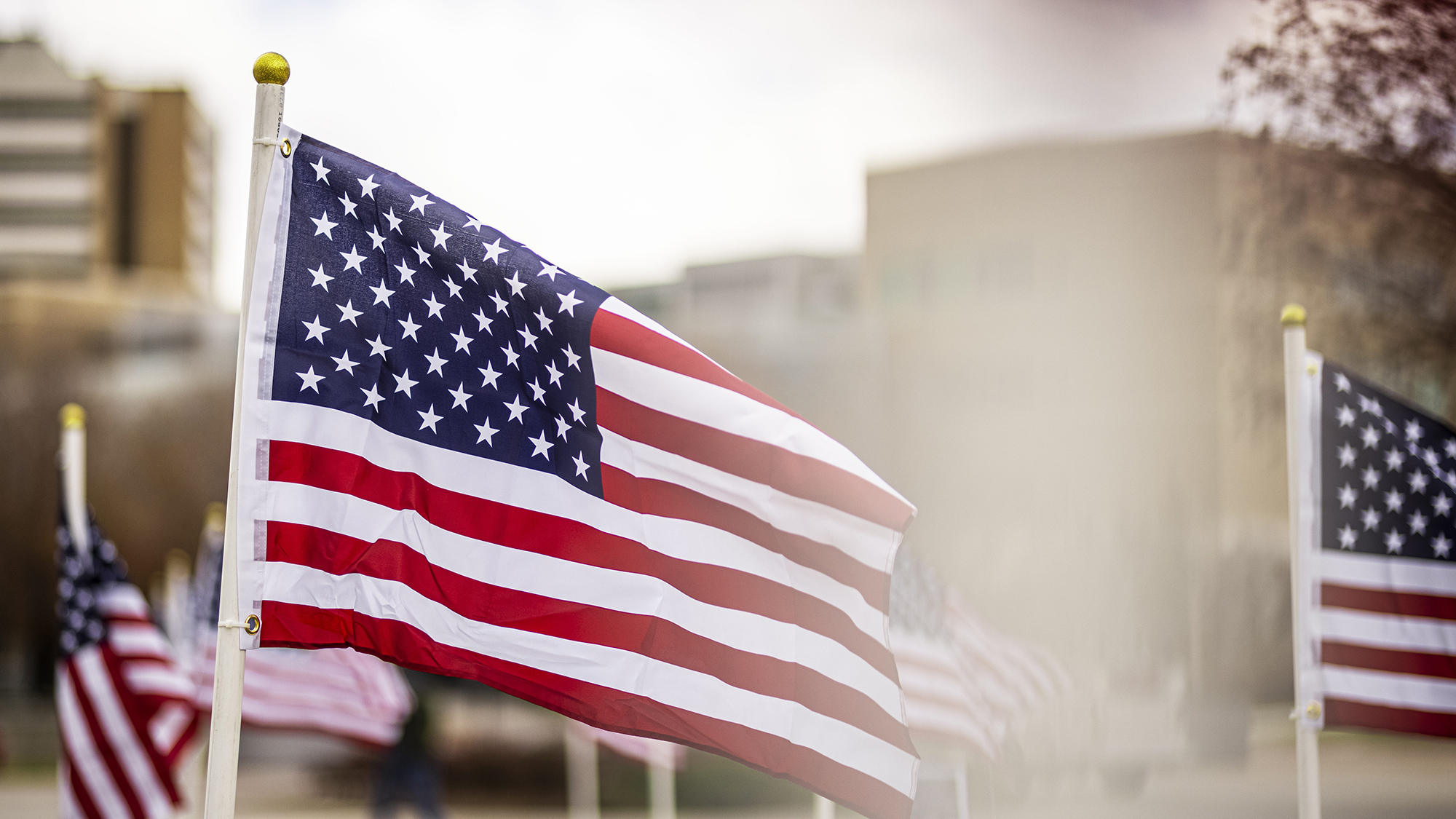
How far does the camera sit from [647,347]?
3949mm

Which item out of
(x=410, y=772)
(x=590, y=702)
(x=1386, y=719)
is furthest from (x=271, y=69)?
(x=410, y=772)

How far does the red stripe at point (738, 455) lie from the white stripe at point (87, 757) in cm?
518

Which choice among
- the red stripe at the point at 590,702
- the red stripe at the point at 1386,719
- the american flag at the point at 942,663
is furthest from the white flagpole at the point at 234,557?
the american flag at the point at 942,663

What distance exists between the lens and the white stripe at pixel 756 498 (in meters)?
3.95

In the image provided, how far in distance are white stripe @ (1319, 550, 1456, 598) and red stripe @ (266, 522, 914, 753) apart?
250cm

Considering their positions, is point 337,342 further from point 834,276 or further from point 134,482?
point 834,276

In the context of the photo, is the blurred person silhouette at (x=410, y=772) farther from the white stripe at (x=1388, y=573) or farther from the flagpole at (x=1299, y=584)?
the white stripe at (x=1388, y=573)

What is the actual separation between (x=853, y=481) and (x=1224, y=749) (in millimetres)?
14923

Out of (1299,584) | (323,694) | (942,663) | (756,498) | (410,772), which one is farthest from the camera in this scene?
(410,772)

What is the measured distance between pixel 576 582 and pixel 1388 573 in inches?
146

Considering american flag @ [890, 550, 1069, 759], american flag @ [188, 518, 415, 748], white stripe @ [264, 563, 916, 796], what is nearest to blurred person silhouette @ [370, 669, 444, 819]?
american flag @ [188, 518, 415, 748]

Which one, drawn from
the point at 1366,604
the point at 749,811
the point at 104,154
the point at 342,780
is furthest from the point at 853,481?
the point at 104,154

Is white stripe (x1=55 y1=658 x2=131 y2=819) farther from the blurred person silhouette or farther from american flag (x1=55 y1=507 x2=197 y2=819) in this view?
the blurred person silhouette

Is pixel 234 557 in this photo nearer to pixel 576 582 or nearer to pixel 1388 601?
pixel 576 582
